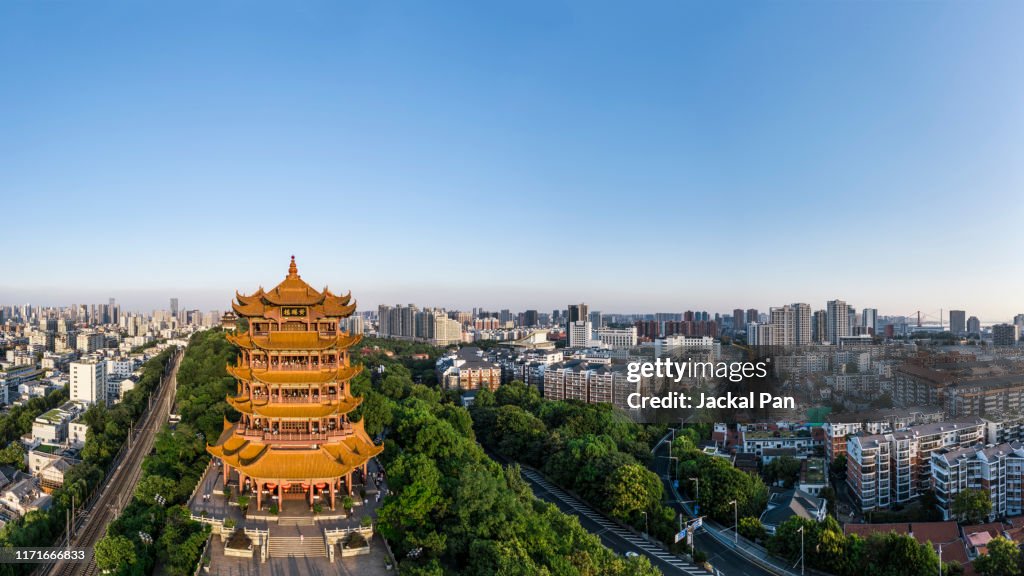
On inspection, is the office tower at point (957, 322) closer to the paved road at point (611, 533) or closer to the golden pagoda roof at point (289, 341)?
the paved road at point (611, 533)

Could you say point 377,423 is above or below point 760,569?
above

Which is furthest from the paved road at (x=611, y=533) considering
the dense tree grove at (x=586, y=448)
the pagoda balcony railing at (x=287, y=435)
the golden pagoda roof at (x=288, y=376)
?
the golden pagoda roof at (x=288, y=376)

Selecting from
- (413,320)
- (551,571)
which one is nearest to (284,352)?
(551,571)

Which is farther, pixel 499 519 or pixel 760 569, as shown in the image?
pixel 760 569

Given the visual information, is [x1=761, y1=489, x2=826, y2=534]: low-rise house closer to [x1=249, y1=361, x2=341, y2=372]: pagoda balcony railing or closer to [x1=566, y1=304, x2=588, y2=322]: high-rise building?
[x1=249, y1=361, x2=341, y2=372]: pagoda balcony railing

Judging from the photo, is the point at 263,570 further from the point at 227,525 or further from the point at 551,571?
the point at 551,571

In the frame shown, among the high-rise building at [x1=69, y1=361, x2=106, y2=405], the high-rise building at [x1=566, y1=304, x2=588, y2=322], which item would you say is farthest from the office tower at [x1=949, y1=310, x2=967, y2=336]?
the high-rise building at [x1=69, y1=361, x2=106, y2=405]

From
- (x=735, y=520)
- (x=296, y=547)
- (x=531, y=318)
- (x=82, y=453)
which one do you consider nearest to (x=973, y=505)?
(x=735, y=520)
